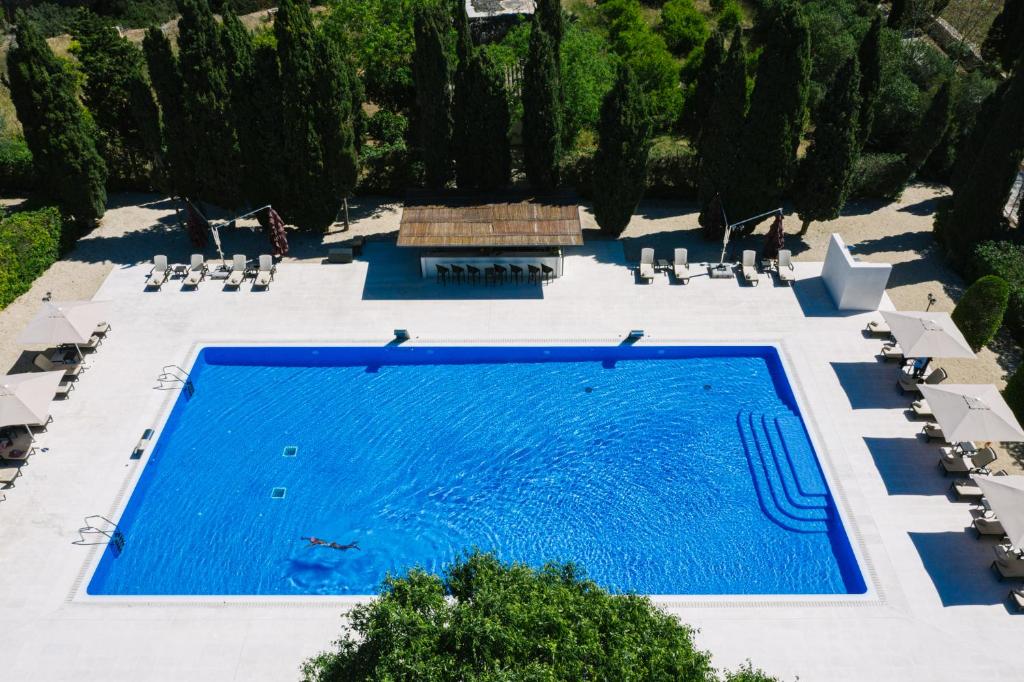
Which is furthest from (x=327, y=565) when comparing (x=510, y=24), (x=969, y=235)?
(x=510, y=24)

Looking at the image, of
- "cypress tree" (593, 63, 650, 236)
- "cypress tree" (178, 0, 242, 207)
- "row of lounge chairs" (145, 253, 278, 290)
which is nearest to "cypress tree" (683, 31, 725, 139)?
"cypress tree" (593, 63, 650, 236)

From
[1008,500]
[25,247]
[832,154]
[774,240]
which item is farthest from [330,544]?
[832,154]

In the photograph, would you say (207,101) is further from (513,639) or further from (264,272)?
(513,639)

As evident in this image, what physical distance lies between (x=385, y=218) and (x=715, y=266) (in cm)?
1294

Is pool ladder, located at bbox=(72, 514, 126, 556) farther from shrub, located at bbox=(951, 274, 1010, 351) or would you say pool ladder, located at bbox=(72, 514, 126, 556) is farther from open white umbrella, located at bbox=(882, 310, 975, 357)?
shrub, located at bbox=(951, 274, 1010, 351)

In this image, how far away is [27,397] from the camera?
19.5 m

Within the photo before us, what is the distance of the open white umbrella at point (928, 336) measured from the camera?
20562mm

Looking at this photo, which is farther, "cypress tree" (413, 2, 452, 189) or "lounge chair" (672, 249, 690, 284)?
"cypress tree" (413, 2, 452, 189)

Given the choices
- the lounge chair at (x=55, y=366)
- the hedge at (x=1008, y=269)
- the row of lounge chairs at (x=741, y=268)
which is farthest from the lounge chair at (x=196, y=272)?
the hedge at (x=1008, y=269)

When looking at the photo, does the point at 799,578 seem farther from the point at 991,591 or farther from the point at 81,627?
the point at 81,627

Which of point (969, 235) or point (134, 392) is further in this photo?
point (969, 235)

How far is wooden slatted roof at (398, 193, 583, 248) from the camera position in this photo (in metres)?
25.4

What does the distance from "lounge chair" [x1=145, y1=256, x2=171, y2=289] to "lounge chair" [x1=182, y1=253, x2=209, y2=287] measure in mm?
695

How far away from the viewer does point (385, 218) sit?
30.1 metres
